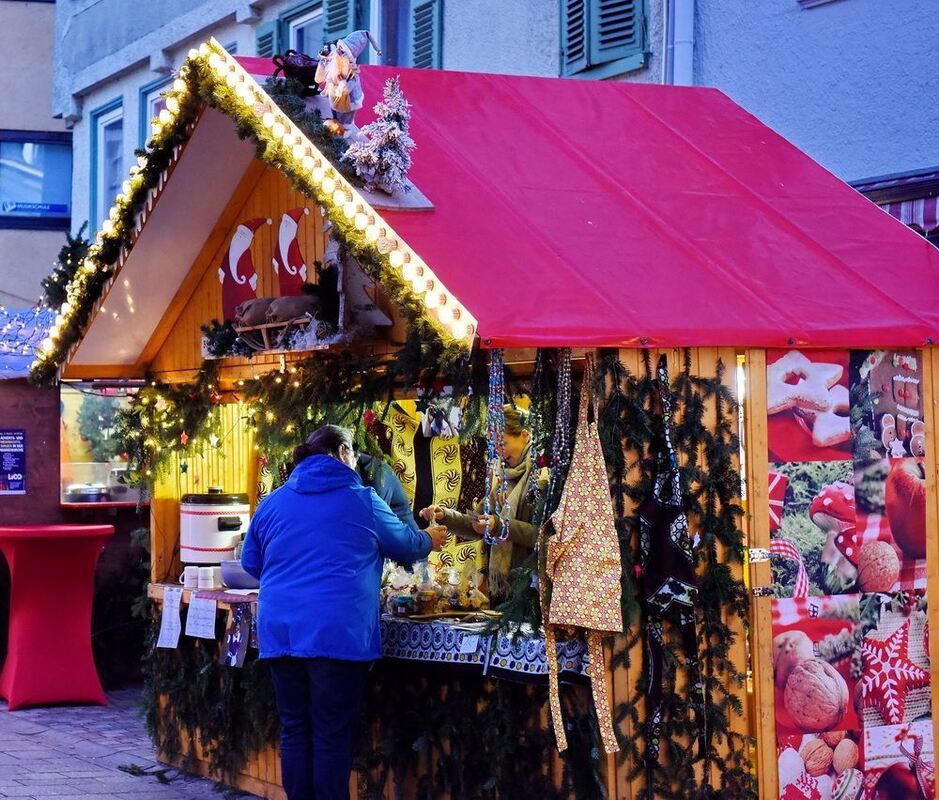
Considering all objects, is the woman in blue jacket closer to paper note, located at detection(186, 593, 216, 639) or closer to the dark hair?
the dark hair

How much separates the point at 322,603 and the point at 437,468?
7.00ft

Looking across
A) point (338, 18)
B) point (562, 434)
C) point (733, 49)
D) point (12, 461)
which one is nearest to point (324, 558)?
point (562, 434)

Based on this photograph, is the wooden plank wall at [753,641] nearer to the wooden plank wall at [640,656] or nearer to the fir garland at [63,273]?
the wooden plank wall at [640,656]

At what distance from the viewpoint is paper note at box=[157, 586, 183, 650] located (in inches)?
336

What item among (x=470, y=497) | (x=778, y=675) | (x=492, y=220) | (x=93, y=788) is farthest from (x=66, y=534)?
(x=778, y=675)

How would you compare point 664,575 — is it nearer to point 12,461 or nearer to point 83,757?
point 83,757

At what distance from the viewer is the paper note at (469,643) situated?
6.56 metres

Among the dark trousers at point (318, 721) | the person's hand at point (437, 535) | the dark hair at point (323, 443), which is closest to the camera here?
the dark trousers at point (318, 721)

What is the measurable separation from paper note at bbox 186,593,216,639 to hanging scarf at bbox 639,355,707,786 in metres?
2.75

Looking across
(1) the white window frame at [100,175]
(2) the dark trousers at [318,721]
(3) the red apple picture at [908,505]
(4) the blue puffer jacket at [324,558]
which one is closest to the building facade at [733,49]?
(3) the red apple picture at [908,505]

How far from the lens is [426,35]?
12.2m

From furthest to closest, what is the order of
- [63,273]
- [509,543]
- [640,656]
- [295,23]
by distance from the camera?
[295,23], [63,273], [509,543], [640,656]

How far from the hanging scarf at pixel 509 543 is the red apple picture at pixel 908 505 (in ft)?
5.34

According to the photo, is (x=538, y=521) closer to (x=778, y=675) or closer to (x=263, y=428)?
(x=778, y=675)
